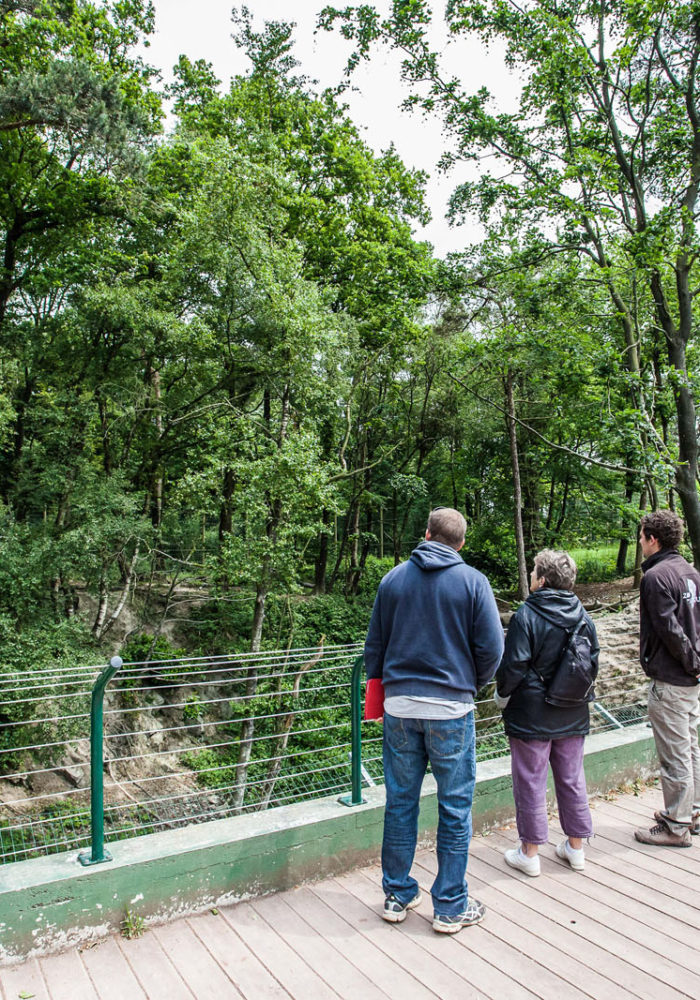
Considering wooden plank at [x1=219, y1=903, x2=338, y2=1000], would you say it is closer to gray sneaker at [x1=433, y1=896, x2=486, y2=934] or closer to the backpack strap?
gray sneaker at [x1=433, y1=896, x2=486, y2=934]

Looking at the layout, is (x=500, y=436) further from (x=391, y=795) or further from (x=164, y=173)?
(x=391, y=795)

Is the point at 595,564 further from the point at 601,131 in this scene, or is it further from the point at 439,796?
the point at 439,796

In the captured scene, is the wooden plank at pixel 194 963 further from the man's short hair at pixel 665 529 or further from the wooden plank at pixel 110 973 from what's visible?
the man's short hair at pixel 665 529

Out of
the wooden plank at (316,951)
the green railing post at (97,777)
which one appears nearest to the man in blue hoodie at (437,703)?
the wooden plank at (316,951)

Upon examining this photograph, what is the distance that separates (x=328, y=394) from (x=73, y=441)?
182 inches

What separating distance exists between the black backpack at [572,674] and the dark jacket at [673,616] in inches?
24.4

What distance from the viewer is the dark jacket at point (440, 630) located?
2631mm

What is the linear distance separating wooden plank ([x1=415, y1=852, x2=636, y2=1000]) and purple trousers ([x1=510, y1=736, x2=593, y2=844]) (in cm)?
36

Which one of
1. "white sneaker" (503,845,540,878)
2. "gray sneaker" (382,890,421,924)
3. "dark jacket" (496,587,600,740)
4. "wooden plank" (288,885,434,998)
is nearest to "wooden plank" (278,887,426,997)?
"wooden plank" (288,885,434,998)

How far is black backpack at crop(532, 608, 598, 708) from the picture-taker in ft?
10.1

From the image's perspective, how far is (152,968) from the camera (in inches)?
95.4

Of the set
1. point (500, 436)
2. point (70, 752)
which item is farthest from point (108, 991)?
point (500, 436)

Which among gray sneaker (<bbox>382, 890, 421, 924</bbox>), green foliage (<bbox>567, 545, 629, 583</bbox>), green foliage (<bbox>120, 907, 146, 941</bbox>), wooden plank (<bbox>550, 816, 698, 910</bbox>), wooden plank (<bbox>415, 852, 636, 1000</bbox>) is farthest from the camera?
green foliage (<bbox>567, 545, 629, 583</bbox>)

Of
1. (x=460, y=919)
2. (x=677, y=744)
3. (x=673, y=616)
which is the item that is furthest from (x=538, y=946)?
(x=673, y=616)
